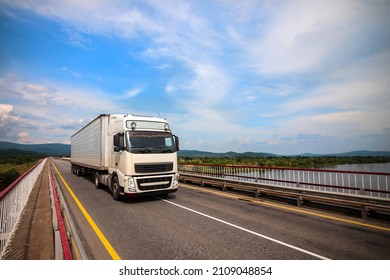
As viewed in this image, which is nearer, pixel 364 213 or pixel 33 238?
pixel 33 238

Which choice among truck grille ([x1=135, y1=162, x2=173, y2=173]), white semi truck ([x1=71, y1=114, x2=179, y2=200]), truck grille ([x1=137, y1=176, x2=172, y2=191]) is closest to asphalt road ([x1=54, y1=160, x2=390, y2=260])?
truck grille ([x1=137, y1=176, x2=172, y2=191])

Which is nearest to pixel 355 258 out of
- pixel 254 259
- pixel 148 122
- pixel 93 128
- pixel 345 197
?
pixel 254 259

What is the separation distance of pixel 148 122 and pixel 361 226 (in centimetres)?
863

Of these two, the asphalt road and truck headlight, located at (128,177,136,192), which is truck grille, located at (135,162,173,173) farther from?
the asphalt road

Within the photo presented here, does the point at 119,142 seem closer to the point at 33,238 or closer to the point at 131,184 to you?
the point at 131,184

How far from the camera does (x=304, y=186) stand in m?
11.1

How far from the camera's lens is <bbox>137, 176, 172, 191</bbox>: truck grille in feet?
29.6

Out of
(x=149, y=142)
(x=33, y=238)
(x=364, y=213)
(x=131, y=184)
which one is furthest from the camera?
(x=149, y=142)

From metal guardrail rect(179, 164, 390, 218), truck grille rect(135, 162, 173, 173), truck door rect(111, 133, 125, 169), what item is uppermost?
truck door rect(111, 133, 125, 169)

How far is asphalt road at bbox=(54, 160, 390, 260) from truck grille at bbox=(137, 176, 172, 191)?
82cm

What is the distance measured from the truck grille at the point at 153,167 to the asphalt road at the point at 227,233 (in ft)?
4.77

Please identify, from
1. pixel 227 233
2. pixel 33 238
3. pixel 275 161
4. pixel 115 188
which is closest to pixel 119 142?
pixel 115 188

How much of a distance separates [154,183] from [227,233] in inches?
178

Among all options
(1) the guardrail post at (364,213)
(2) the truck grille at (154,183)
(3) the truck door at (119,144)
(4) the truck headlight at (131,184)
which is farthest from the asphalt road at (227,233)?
(3) the truck door at (119,144)
